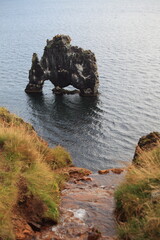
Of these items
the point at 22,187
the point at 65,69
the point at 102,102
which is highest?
the point at 22,187

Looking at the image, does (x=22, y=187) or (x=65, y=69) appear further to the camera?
(x=65, y=69)

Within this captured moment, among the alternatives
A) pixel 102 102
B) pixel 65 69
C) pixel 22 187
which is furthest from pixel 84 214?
pixel 65 69

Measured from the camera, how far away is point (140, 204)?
1135cm

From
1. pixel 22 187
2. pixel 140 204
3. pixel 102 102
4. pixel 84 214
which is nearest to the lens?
pixel 140 204

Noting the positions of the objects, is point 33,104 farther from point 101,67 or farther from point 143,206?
point 143,206

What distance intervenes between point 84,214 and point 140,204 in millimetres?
3161

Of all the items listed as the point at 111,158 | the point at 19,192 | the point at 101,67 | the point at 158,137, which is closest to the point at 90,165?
the point at 111,158

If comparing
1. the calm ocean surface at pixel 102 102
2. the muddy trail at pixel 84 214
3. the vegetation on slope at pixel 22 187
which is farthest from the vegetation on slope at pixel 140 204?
the calm ocean surface at pixel 102 102

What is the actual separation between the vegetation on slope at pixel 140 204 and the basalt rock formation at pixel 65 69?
57693 millimetres

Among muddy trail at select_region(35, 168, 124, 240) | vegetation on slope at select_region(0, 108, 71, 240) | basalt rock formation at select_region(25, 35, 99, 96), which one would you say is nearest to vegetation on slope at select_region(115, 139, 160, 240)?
muddy trail at select_region(35, 168, 124, 240)

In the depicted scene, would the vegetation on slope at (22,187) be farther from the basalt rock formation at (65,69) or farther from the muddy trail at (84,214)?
the basalt rock formation at (65,69)

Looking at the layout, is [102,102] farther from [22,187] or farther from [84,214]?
[22,187]

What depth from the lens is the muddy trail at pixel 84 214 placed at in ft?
38.0

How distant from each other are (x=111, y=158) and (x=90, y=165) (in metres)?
4.06
